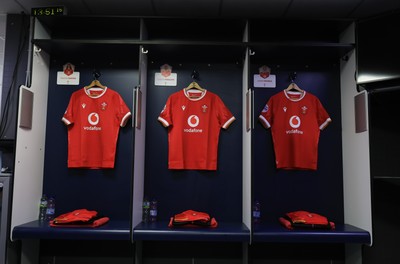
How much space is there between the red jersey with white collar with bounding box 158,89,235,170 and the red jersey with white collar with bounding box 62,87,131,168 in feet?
1.34

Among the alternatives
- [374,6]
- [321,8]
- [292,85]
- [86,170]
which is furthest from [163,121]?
[374,6]

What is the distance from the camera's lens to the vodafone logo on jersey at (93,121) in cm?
261

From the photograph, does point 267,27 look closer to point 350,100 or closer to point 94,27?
point 350,100

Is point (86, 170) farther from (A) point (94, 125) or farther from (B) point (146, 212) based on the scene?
(B) point (146, 212)

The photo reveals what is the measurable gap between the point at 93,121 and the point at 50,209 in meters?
0.82

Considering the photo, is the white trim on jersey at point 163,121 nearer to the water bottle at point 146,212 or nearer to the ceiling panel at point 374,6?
the water bottle at point 146,212

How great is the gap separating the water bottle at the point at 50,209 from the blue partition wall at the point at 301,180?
174 cm

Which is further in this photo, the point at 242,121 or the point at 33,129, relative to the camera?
the point at 242,121

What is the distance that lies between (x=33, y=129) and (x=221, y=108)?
159cm

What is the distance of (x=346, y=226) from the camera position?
7.91ft

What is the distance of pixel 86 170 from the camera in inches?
104

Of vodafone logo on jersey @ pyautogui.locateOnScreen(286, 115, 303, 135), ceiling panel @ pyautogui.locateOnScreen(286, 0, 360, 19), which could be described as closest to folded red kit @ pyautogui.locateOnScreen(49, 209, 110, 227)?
vodafone logo on jersey @ pyautogui.locateOnScreen(286, 115, 303, 135)

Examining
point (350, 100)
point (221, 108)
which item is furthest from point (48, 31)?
point (350, 100)

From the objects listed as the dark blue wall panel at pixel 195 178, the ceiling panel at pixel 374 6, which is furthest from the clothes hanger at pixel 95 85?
the ceiling panel at pixel 374 6
